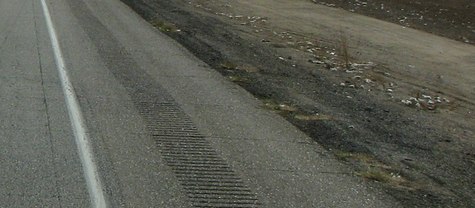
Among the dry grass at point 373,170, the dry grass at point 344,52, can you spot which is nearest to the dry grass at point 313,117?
the dry grass at point 373,170

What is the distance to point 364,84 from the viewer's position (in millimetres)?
12609

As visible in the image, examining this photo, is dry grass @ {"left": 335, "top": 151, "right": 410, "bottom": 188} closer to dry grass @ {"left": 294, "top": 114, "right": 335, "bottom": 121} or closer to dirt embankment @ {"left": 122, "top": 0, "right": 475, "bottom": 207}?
dirt embankment @ {"left": 122, "top": 0, "right": 475, "bottom": 207}

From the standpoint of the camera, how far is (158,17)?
22391mm

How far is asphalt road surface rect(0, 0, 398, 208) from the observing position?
5918 millimetres

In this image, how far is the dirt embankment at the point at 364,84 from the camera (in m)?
7.37

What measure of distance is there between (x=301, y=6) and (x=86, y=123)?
77.7 feet

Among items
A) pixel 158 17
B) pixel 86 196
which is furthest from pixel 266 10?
pixel 86 196

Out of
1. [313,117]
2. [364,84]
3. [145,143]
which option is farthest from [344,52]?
[145,143]

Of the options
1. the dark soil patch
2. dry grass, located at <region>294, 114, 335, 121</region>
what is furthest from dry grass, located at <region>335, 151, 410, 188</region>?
the dark soil patch

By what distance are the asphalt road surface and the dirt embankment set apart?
0.48 metres

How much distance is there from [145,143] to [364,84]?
6.21 meters

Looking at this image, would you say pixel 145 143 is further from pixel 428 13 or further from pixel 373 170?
pixel 428 13

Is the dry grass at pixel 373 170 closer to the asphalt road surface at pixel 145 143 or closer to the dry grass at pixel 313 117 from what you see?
the asphalt road surface at pixel 145 143

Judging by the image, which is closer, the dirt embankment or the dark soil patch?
the dirt embankment
